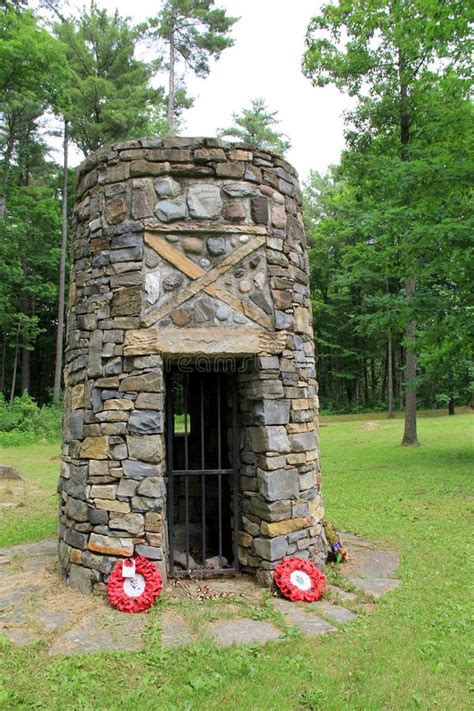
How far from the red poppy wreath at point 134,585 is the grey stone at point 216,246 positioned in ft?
8.42

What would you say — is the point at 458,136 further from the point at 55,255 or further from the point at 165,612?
the point at 55,255

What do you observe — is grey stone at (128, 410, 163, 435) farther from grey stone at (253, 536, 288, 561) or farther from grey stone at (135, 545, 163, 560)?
grey stone at (253, 536, 288, 561)

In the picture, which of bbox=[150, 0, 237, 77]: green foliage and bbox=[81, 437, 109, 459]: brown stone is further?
bbox=[150, 0, 237, 77]: green foliage

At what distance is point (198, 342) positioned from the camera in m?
4.41

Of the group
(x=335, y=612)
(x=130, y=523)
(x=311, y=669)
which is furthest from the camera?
(x=130, y=523)

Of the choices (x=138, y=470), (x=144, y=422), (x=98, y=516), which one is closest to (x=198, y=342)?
(x=144, y=422)

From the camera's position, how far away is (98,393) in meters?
4.43

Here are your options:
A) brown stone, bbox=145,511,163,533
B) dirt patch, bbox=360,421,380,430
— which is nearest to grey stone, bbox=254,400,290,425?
brown stone, bbox=145,511,163,533

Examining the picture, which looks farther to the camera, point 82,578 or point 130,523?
point 82,578

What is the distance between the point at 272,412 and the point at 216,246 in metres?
1.50

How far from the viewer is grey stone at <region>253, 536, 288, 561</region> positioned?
4.43m

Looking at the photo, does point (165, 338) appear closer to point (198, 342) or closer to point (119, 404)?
point (198, 342)

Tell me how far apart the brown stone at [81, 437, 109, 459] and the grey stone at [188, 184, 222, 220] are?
204 centimetres

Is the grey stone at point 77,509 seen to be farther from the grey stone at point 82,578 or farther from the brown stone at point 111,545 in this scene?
the grey stone at point 82,578
